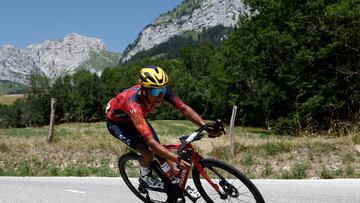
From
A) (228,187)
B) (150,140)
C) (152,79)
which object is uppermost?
(152,79)

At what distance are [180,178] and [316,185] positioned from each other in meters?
2.94

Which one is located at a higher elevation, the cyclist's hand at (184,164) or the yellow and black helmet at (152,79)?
the yellow and black helmet at (152,79)

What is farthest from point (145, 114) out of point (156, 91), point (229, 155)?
point (229, 155)

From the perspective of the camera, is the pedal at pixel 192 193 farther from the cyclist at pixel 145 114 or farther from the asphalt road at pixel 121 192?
the asphalt road at pixel 121 192

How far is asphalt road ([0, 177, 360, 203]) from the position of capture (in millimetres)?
6185

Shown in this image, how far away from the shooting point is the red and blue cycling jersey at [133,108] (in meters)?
4.96

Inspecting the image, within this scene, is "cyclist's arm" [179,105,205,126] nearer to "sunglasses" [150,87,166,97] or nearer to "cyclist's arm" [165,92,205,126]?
"cyclist's arm" [165,92,205,126]

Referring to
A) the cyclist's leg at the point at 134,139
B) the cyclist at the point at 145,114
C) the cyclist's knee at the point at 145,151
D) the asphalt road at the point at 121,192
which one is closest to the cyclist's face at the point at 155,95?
the cyclist at the point at 145,114

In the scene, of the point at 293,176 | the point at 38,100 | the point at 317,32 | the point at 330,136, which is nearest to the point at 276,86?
the point at 317,32

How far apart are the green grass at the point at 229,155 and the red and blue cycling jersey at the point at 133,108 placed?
4579 mm

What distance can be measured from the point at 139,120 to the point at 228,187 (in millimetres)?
1351

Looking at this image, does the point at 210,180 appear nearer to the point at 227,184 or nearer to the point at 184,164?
the point at 227,184

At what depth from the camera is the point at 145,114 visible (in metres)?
5.28

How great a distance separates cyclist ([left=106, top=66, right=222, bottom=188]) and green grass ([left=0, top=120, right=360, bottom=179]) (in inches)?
174
